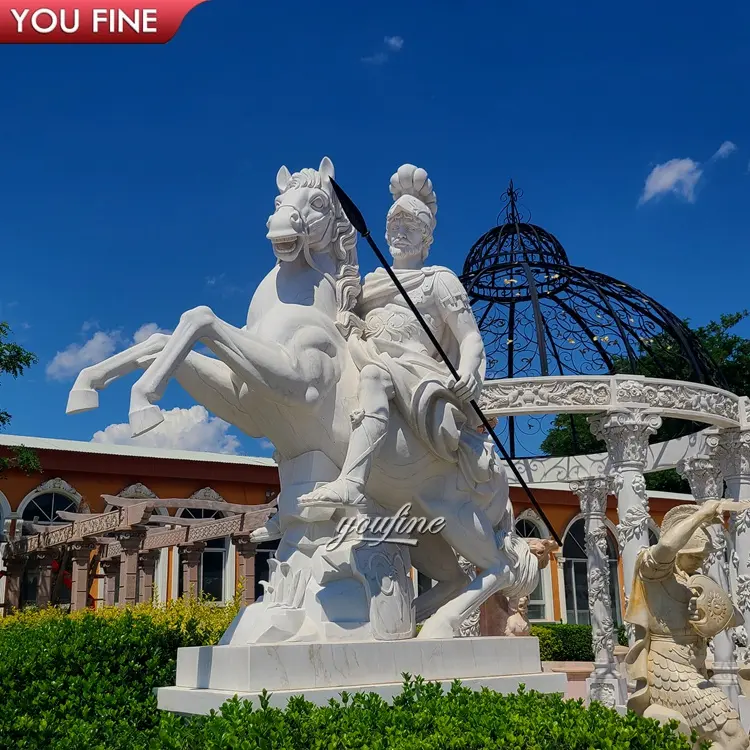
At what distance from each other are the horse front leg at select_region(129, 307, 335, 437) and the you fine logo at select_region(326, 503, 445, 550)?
0.64 metres

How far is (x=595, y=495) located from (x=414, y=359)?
33.5 feet

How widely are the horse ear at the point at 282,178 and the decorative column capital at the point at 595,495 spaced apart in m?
10.4

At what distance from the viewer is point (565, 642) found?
59.5 feet

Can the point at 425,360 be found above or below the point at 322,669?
above

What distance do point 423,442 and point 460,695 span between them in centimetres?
129

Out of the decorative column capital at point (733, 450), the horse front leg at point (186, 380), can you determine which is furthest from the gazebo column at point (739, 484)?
the horse front leg at point (186, 380)

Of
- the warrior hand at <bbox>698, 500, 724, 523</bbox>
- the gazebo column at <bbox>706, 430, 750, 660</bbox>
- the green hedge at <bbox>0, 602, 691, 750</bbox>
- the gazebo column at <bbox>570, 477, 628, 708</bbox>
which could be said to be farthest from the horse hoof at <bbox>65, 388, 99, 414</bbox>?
the gazebo column at <bbox>706, 430, 750, 660</bbox>

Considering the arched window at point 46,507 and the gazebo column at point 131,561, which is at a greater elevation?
the arched window at point 46,507

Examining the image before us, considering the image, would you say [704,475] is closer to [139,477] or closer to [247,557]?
Answer: [247,557]

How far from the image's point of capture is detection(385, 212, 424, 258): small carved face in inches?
190

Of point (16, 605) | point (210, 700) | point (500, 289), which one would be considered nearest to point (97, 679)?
point (210, 700)

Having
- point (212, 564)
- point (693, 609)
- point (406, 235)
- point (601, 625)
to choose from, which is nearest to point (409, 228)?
point (406, 235)

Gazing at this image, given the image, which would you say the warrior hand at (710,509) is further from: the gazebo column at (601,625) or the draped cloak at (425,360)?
the gazebo column at (601,625)

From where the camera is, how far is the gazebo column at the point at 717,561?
34.4ft
